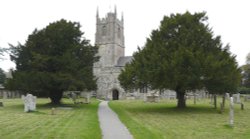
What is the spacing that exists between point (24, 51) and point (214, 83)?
19.3 meters

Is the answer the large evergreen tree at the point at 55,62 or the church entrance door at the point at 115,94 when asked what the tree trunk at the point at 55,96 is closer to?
the large evergreen tree at the point at 55,62

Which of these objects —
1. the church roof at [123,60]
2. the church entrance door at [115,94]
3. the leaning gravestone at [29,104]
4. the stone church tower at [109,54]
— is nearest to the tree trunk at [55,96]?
the leaning gravestone at [29,104]

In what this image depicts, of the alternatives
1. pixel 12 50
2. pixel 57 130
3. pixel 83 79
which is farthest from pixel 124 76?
pixel 12 50

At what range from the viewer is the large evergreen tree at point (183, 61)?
2423cm

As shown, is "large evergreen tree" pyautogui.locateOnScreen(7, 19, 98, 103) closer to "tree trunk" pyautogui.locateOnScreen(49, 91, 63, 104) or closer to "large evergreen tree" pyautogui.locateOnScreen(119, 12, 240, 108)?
"tree trunk" pyautogui.locateOnScreen(49, 91, 63, 104)

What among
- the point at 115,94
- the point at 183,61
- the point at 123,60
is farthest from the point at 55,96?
the point at 123,60

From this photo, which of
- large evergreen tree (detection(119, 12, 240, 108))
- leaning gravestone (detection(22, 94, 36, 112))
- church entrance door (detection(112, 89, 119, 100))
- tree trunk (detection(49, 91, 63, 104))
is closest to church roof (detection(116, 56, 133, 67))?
church entrance door (detection(112, 89, 119, 100))

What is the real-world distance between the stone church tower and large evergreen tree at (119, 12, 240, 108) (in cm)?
4396

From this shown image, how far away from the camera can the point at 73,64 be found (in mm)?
31141

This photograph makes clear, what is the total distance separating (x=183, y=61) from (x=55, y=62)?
13.0 metres

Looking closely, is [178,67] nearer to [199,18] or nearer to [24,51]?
[199,18]

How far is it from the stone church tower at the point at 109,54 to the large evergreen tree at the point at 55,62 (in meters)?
38.2

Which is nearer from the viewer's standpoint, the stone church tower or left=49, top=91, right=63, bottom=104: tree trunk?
left=49, top=91, right=63, bottom=104: tree trunk

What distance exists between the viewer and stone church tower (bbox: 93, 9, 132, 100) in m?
73.3
